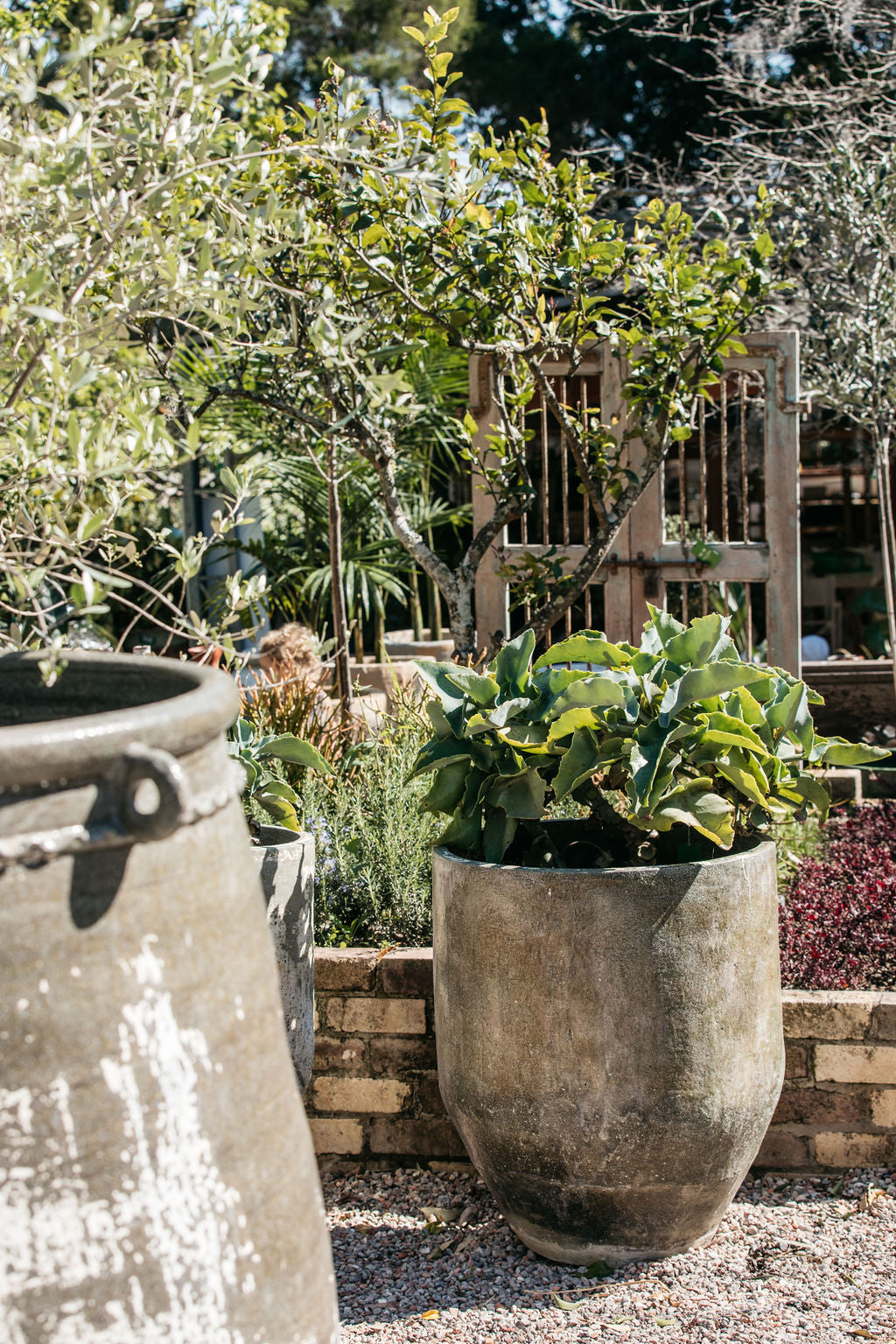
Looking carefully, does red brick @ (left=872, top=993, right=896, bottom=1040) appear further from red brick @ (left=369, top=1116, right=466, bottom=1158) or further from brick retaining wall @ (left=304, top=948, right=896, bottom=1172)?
red brick @ (left=369, top=1116, right=466, bottom=1158)

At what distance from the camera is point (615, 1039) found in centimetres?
212

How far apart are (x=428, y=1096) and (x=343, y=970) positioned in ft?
1.17

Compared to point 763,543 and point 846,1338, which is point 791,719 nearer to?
point 846,1338

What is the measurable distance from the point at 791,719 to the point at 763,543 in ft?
8.60

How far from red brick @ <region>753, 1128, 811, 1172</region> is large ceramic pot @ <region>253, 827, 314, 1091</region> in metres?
1.05

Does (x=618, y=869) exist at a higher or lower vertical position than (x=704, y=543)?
lower

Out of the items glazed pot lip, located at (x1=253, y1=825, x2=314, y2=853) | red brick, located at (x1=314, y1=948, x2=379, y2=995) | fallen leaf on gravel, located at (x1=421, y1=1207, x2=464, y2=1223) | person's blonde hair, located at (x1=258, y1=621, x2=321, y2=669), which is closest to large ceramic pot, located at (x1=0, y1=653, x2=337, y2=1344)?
glazed pot lip, located at (x1=253, y1=825, x2=314, y2=853)

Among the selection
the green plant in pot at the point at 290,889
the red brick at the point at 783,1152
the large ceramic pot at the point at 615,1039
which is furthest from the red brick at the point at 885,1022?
the green plant in pot at the point at 290,889

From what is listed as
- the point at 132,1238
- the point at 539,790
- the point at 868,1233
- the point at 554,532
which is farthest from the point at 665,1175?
the point at 554,532

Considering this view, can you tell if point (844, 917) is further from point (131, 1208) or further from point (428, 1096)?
point (131, 1208)

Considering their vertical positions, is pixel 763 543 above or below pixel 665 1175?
above

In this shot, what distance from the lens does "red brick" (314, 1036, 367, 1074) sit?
279 cm

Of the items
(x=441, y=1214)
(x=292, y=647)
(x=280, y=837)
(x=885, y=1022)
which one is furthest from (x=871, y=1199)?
(x=292, y=647)

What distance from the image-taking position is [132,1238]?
102 cm
